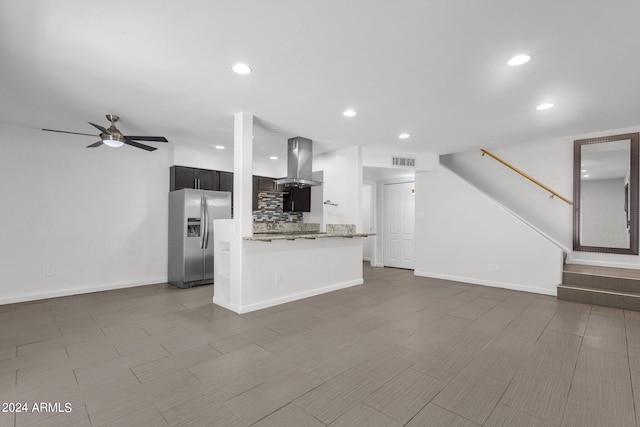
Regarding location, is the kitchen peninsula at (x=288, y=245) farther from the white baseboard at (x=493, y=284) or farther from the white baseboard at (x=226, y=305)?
A: the white baseboard at (x=493, y=284)

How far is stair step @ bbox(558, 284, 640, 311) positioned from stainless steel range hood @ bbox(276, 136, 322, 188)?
4.39 metres

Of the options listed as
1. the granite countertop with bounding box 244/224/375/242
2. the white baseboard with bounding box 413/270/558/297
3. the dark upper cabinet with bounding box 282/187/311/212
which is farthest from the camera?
the dark upper cabinet with bounding box 282/187/311/212

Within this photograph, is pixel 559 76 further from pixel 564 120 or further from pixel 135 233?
pixel 135 233

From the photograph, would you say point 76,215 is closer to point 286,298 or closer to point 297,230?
point 286,298

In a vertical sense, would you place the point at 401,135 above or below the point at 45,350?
above

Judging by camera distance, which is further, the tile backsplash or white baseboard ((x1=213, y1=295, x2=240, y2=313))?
the tile backsplash

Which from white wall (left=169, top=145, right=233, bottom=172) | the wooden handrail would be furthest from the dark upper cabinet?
the wooden handrail

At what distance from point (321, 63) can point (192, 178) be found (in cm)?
419

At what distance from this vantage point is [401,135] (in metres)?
5.07

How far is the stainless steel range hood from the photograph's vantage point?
206 inches

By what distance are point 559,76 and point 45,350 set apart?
559 centimetres

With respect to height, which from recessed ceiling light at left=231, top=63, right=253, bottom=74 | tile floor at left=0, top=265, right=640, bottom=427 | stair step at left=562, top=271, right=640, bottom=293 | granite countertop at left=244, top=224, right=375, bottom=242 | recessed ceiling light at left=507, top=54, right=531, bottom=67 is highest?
recessed ceiling light at left=507, top=54, right=531, bottom=67

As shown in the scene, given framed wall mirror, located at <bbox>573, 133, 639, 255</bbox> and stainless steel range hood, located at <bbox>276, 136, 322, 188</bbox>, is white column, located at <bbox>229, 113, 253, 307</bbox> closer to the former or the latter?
stainless steel range hood, located at <bbox>276, 136, 322, 188</bbox>

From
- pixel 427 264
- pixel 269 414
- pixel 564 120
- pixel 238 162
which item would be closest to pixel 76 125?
pixel 238 162
